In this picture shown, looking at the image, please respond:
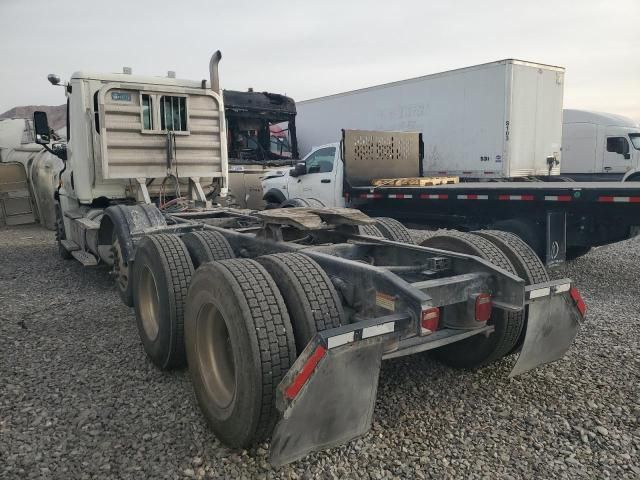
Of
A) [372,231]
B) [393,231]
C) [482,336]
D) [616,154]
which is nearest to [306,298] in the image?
[482,336]

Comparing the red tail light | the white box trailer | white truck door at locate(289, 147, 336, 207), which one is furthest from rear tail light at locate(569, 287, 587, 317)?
the white box trailer

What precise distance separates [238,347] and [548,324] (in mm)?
1956

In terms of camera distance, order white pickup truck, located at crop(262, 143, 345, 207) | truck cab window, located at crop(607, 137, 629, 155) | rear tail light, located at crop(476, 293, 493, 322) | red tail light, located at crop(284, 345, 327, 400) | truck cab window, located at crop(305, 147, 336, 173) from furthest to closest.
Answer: truck cab window, located at crop(607, 137, 629, 155) < truck cab window, located at crop(305, 147, 336, 173) < white pickup truck, located at crop(262, 143, 345, 207) < rear tail light, located at crop(476, 293, 493, 322) < red tail light, located at crop(284, 345, 327, 400)

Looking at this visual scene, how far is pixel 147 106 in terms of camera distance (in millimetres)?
6797

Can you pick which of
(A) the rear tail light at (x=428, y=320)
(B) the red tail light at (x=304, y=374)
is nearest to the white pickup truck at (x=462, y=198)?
(A) the rear tail light at (x=428, y=320)

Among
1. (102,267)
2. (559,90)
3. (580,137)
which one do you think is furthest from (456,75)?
(102,267)

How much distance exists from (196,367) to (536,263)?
2440mm

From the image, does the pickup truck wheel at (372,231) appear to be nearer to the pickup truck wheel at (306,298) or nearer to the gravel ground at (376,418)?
the gravel ground at (376,418)

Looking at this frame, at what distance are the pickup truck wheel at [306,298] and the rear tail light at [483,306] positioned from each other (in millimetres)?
811

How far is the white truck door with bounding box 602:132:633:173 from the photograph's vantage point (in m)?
15.5

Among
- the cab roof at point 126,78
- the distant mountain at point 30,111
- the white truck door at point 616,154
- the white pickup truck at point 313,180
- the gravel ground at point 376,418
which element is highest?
the distant mountain at point 30,111

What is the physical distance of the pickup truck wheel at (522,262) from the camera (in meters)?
3.64

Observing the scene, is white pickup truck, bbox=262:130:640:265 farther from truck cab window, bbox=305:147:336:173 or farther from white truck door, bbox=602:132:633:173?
white truck door, bbox=602:132:633:173

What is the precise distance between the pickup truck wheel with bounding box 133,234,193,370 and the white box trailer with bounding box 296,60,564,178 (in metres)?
9.24
